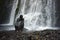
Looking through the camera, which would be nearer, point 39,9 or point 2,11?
point 39,9

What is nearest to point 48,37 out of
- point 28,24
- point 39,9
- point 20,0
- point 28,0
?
point 28,24

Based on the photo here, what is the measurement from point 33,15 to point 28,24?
1115mm

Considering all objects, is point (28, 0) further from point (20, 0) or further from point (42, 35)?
point (42, 35)

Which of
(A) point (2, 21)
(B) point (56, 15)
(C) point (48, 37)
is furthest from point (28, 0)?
(C) point (48, 37)

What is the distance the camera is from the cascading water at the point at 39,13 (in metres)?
16.0

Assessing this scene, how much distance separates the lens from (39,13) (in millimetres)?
16594

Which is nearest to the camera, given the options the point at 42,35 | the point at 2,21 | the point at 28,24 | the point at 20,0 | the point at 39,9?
the point at 42,35

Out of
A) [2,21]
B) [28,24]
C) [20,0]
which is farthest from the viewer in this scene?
[2,21]

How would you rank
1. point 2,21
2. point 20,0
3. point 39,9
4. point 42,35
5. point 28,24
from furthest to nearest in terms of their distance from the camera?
point 2,21 → point 20,0 → point 39,9 → point 28,24 → point 42,35

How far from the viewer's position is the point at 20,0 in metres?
19.4

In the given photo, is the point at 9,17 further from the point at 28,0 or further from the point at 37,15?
the point at 37,15

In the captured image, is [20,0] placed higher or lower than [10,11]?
higher

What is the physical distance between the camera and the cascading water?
1602 cm

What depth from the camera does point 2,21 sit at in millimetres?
20734
